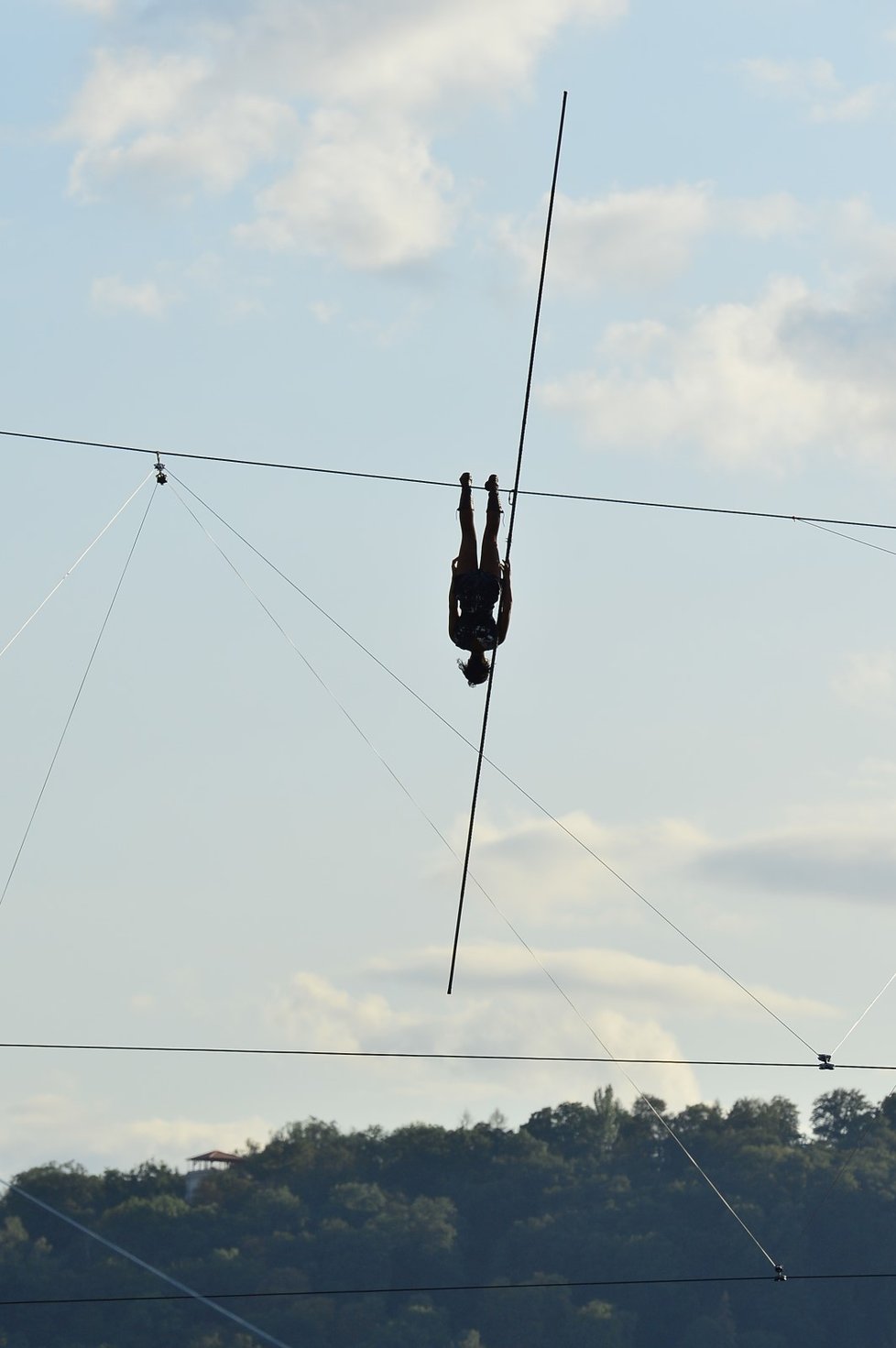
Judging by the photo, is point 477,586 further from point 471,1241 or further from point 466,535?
point 471,1241

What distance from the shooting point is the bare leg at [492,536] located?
680 inches

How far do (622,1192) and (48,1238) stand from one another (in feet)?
65.9

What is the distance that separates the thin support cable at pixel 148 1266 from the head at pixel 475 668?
203 ft

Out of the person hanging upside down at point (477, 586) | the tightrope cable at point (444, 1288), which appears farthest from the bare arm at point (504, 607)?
the tightrope cable at point (444, 1288)

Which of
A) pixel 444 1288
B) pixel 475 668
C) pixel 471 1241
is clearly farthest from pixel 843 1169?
pixel 475 668

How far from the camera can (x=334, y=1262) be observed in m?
78.8

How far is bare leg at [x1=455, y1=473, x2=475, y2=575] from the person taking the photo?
17.4 metres

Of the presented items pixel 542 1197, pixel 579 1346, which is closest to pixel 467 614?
pixel 579 1346

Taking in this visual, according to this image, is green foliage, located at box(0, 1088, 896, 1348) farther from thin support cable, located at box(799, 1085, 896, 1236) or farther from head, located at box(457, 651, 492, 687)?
head, located at box(457, 651, 492, 687)

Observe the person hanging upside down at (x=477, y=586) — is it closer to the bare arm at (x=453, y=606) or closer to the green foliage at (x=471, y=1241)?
the bare arm at (x=453, y=606)

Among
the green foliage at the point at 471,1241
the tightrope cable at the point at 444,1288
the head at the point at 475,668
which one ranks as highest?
the green foliage at the point at 471,1241

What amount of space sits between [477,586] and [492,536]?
0.39 metres

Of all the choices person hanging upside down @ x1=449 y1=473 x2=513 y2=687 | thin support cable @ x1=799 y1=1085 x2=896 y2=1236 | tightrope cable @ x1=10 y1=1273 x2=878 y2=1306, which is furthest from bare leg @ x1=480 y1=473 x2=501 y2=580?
thin support cable @ x1=799 y1=1085 x2=896 y2=1236

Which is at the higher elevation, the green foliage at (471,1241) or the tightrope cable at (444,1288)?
the green foliage at (471,1241)
